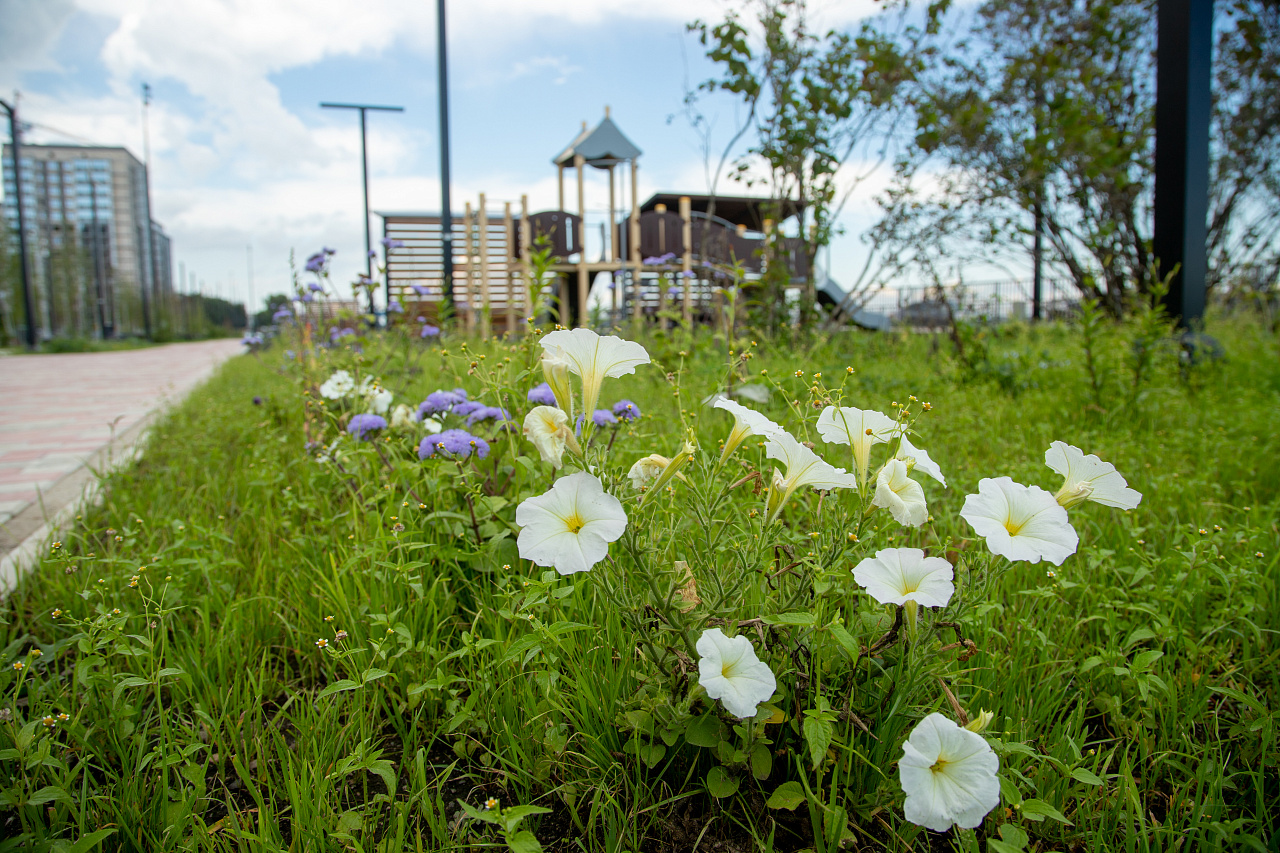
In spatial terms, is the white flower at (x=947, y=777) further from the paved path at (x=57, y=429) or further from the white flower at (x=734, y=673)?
the paved path at (x=57, y=429)

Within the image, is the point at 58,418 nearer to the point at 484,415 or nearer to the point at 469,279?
the point at 469,279

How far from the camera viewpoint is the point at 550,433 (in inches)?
42.2

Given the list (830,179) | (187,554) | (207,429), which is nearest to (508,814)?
(187,554)

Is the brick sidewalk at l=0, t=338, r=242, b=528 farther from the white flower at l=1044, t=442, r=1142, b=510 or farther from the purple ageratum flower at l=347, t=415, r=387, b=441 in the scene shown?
the white flower at l=1044, t=442, r=1142, b=510

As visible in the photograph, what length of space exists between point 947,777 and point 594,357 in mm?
779

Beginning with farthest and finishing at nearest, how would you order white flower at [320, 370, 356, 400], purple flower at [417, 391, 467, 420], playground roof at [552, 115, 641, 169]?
playground roof at [552, 115, 641, 169], white flower at [320, 370, 356, 400], purple flower at [417, 391, 467, 420]

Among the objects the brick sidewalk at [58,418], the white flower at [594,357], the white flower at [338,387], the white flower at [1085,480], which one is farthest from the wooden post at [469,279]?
the white flower at [1085,480]

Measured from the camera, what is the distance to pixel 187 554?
6.97 ft

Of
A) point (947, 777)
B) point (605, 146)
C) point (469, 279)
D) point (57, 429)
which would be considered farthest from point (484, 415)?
point (605, 146)

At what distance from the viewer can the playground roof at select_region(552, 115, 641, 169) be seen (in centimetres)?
1040

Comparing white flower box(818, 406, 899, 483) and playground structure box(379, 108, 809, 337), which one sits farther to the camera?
playground structure box(379, 108, 809, 337)

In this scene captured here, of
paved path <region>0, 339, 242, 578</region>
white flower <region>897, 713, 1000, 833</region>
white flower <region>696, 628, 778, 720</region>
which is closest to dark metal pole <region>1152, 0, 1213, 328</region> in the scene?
white flower <region>897, 713, 1000, 833</region>

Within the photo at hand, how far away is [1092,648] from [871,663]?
0.74 metres

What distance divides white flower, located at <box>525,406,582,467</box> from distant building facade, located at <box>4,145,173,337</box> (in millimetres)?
33673
